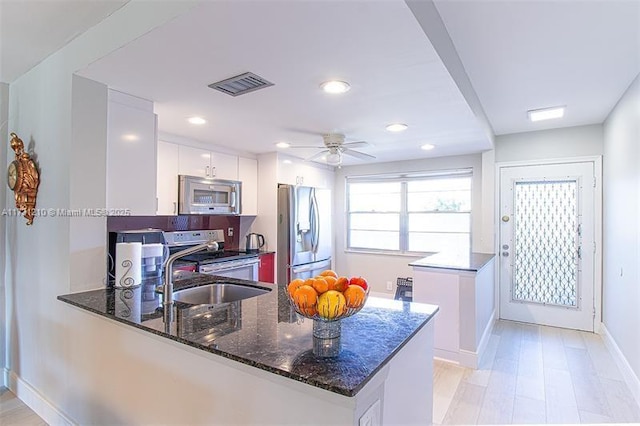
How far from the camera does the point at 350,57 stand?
5.76ft

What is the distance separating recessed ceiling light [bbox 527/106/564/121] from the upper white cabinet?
3508 mm

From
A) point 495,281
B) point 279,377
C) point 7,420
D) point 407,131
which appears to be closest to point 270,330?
point 279,377

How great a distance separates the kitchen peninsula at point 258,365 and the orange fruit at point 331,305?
149mm

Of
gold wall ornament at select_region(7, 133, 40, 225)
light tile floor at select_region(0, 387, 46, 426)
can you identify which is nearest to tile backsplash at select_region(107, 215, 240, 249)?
gold wall ornament at select_region(7, 133, 40, 225)

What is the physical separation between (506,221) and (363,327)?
11.9ft

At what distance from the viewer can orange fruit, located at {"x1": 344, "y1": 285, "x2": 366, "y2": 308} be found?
3.84ft

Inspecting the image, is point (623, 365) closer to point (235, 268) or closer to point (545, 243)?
point (545, 243)

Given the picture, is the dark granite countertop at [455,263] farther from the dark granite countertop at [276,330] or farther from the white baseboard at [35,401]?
the white baseboard at [35,401]

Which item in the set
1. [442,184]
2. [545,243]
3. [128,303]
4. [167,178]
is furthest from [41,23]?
[545,243]

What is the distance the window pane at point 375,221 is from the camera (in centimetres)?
535

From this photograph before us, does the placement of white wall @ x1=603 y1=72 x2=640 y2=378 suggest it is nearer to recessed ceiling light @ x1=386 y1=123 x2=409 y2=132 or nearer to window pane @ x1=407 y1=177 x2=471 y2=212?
window pane @ x1=407 y1=177 x2=471 y2=212

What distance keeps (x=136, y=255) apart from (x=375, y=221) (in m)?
3.90

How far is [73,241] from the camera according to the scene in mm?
2029

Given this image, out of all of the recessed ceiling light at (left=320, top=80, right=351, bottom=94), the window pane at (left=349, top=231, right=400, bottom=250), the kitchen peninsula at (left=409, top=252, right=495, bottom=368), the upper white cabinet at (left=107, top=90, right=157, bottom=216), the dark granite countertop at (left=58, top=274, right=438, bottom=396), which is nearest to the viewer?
the dark granite countertop at (left=58, top=274, right=438, bottom=396)
